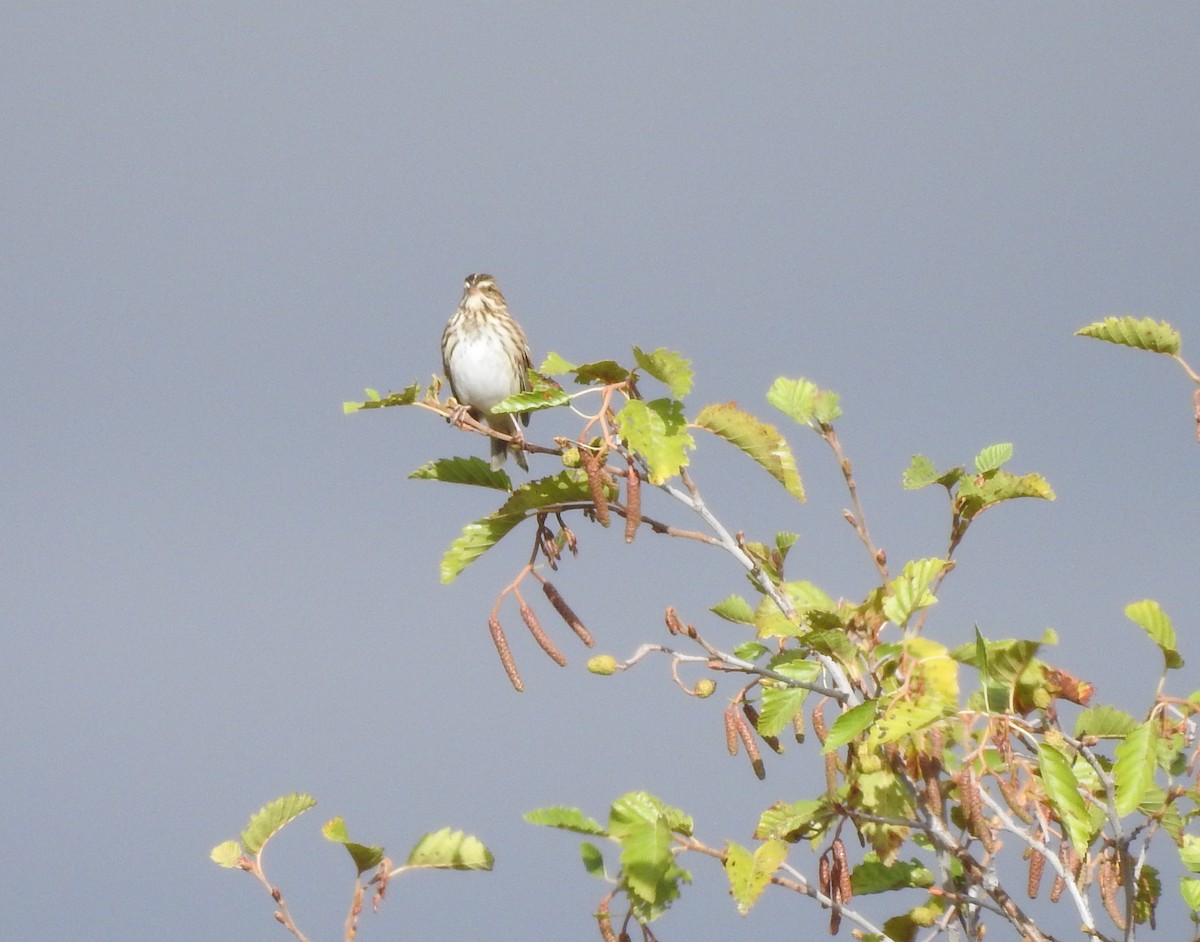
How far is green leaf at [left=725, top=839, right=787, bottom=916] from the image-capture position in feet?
15.4

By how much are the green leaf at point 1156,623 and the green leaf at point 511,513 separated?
76.2 inches

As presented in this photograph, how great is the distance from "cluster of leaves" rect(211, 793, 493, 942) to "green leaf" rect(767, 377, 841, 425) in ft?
7.06

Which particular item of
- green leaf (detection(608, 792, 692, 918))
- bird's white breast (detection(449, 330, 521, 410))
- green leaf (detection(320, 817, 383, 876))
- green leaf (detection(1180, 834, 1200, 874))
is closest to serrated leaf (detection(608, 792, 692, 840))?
green leaf (detection(608, 792, 692, 918))

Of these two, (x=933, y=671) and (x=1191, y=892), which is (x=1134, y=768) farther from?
(x=1191, y=892)

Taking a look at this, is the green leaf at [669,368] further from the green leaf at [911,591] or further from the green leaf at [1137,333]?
the green leaf at [1137,333]

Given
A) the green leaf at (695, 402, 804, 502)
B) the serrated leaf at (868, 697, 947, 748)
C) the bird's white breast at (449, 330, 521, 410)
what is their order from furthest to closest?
the bird's white breast at (449, 330, 521, 410) < the green leaf at (695, 402, 804, 502) < the serrated leaf at (868, 697, 947, 748)

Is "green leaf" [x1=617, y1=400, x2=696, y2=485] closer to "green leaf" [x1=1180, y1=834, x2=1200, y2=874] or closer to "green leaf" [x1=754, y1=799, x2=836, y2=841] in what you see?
"green leaf" [x1=754, y1=799, x2=836, y2=841]

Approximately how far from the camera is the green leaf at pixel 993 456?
5723 millimetres

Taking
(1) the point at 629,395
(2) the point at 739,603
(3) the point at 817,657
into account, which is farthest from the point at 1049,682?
(1) the point at 629,395

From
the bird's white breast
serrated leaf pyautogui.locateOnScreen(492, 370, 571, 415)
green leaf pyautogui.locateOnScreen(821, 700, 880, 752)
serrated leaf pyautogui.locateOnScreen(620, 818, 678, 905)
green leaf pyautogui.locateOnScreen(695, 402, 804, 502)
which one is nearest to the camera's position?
green leaf pyautogui.locateOnScreen(821, 700, 880, 752)

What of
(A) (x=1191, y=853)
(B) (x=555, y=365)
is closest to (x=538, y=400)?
(B) (x=555, y=365)

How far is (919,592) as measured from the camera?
15.0 ft

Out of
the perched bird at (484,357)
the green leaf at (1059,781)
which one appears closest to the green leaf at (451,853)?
the green leaf at (1059,781)

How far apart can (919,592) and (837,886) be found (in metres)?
1.14
